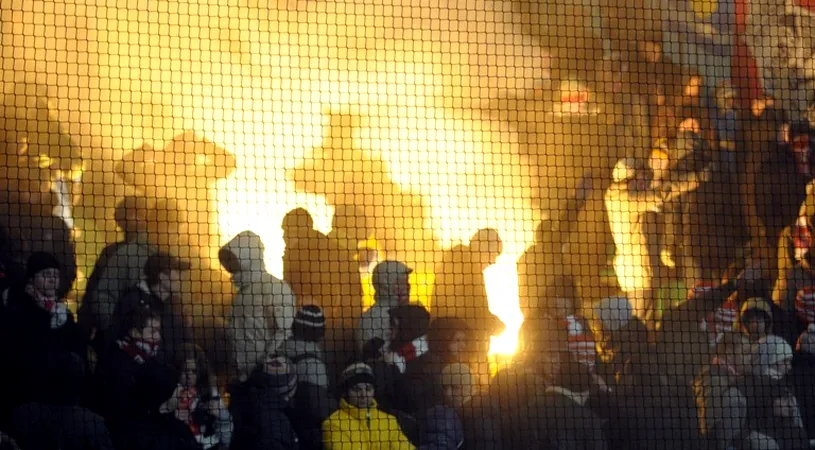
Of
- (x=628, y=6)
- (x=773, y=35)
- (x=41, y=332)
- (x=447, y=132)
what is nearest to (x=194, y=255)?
(x=41, y=332)

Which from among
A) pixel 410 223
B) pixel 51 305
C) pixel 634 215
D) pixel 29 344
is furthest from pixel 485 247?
pixel 29 344

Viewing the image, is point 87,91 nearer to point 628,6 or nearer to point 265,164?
point 265,164

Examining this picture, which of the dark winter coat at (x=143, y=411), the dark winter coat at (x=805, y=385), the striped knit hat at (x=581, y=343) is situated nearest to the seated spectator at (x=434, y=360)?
the striped knit hat at (x=581, y=343)

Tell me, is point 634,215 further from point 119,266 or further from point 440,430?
point 119,266

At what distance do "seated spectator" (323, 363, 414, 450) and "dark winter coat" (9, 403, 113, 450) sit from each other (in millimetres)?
835

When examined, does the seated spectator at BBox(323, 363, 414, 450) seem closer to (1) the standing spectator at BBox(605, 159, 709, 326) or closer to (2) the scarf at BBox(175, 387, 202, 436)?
(2) the scarf at BBox(175, 387, 202, 436)

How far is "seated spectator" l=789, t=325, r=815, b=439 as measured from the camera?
520 cm

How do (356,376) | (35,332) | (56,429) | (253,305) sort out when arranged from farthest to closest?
(253,305), (356,376), (35,332), (56,429)

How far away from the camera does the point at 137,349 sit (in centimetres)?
419

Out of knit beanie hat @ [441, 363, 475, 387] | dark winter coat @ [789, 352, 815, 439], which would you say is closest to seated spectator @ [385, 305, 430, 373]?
knit beanie hat @ [441, 363, 475, 387]

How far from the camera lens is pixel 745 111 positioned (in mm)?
5523

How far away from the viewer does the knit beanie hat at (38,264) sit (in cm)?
417

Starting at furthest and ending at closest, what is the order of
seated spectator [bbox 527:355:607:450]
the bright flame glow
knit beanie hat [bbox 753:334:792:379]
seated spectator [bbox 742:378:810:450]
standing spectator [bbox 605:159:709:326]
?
standing spectator [bbox 605:159:709:326]
knit beanie hat [bbox 753:334:792:379]
seated spectator [bbox 742:378:810:450]
the bright flame glow
seated spectator [bbox 527:355:607:450]

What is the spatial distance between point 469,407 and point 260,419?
0.92 m
